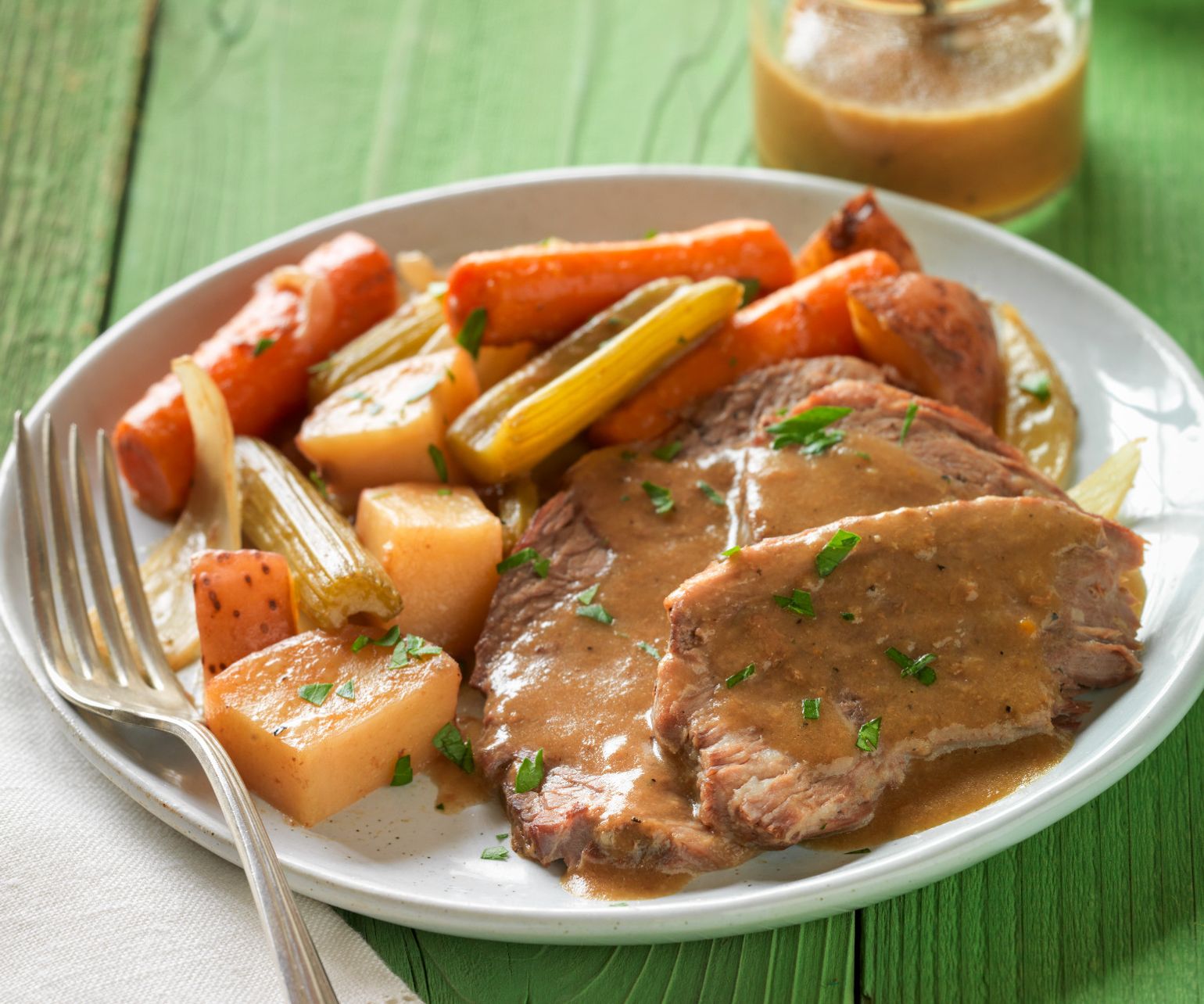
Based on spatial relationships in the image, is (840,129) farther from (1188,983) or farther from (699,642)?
(1188,983)

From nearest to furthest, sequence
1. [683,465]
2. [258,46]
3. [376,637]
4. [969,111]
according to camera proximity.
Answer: [376,637] → [683,465] → [969,111] → [258,46]

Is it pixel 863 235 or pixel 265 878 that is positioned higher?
pixel 863 235

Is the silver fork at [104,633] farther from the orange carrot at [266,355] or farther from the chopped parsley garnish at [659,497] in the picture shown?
the chopped parsley garnish at [659,497]

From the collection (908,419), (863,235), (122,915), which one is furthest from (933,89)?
(122,915)

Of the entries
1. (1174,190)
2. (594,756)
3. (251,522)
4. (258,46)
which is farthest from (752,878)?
(258,46)

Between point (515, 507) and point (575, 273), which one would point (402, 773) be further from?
point (575, 273)

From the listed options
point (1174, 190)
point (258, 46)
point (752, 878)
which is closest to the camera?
point (752, 878)
